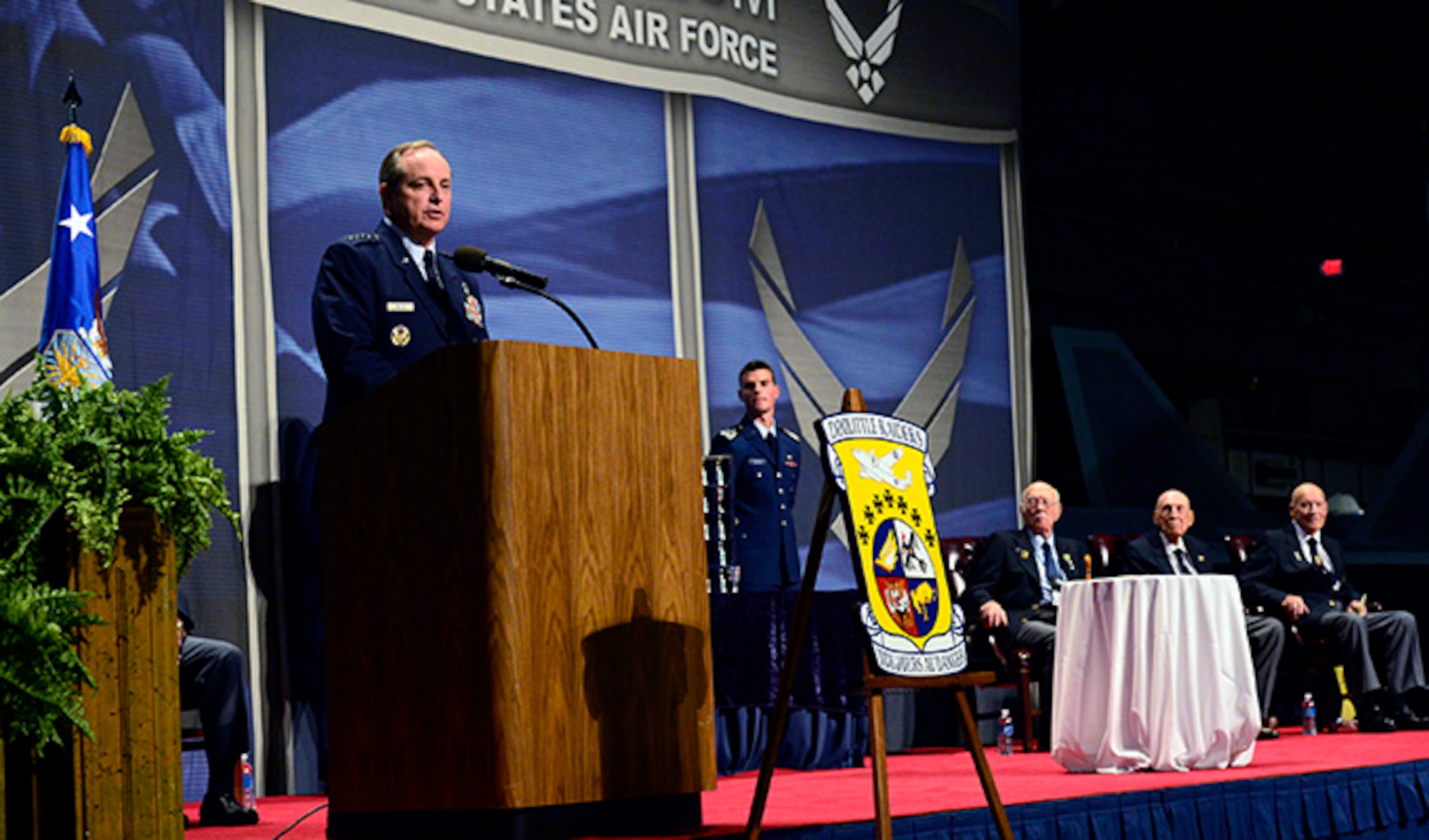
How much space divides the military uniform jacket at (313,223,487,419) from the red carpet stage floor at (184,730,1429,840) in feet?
3.32

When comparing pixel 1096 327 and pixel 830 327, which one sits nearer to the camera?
pixel 830 327

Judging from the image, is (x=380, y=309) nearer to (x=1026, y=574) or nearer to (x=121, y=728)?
(x=121, y=728)

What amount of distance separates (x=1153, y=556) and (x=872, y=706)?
419 centimetres

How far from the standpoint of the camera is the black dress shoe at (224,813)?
408 cm

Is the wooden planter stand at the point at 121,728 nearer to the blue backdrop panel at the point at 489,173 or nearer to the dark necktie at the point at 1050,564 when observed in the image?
the blue backdrop panel at the point at 489,173

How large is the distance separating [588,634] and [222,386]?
2.62 metres

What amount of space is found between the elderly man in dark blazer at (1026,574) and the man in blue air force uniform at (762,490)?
852 mm

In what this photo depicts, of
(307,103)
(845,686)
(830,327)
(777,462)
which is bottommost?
(845,686)

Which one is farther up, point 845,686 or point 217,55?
point 217,55

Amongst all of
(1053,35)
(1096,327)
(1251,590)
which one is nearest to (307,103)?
(1251,590)

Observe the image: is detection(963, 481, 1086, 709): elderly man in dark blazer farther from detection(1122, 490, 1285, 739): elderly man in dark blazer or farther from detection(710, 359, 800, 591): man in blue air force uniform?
detection(710, 359, 800, 591): man in blue air force uniform

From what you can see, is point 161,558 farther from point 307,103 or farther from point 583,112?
point 583,112

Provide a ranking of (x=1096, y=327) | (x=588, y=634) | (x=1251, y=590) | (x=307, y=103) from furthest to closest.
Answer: (x=1096, y=327) → (x=1251, y=590) → (x=307, y=103) → (x=588, y=634)

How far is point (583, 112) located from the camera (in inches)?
252
